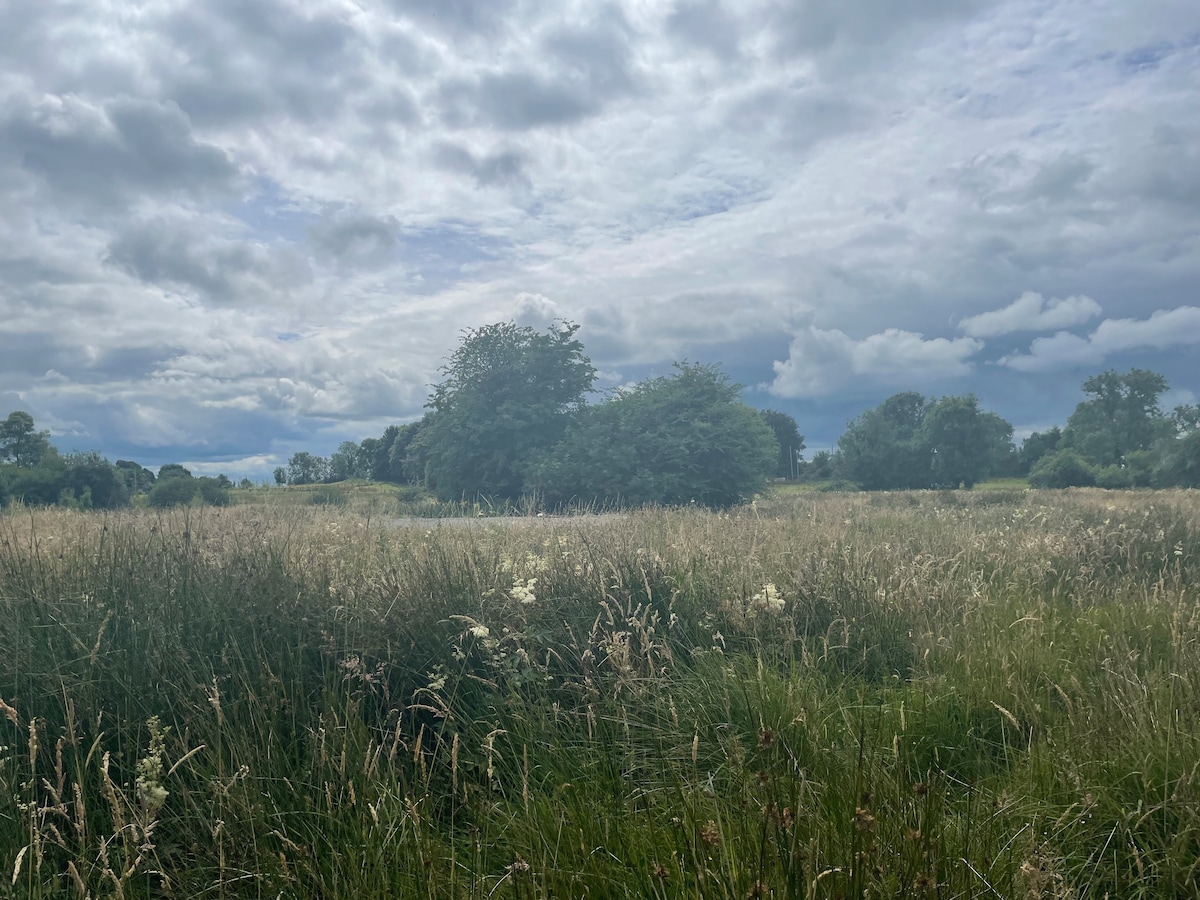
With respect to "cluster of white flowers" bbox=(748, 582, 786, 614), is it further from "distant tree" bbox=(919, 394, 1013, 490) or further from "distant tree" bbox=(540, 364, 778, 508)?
"distant tree" bbox=(919, 394, 1013, 490)

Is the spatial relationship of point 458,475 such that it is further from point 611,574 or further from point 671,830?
point 671,830

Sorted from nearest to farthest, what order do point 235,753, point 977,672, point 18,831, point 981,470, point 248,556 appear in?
1. point 18,831
2. point 235,753
3. point 977,672
4. point 248,556
5. point 981,470

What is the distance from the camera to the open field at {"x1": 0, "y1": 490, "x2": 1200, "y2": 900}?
2465 millimetres

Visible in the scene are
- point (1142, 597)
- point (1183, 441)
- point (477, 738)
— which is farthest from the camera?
point (1183, 441)

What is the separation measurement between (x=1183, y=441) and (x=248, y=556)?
4846cm

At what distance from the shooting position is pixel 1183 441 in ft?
133

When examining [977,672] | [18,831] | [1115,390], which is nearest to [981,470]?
[1115,390]

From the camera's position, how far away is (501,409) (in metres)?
27.6

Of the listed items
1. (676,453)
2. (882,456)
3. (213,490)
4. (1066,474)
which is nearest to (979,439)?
(882,456)

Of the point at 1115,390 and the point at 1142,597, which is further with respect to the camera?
the point at 1115,390

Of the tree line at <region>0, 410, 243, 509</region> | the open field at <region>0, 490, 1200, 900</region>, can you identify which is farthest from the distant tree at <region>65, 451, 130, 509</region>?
the open field at <region>0, 490, 1200, 900</region>

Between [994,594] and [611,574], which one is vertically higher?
[611,574]

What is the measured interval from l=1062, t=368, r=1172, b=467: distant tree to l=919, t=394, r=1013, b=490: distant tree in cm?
664

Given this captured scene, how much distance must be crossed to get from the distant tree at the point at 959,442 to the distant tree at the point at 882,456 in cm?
71
